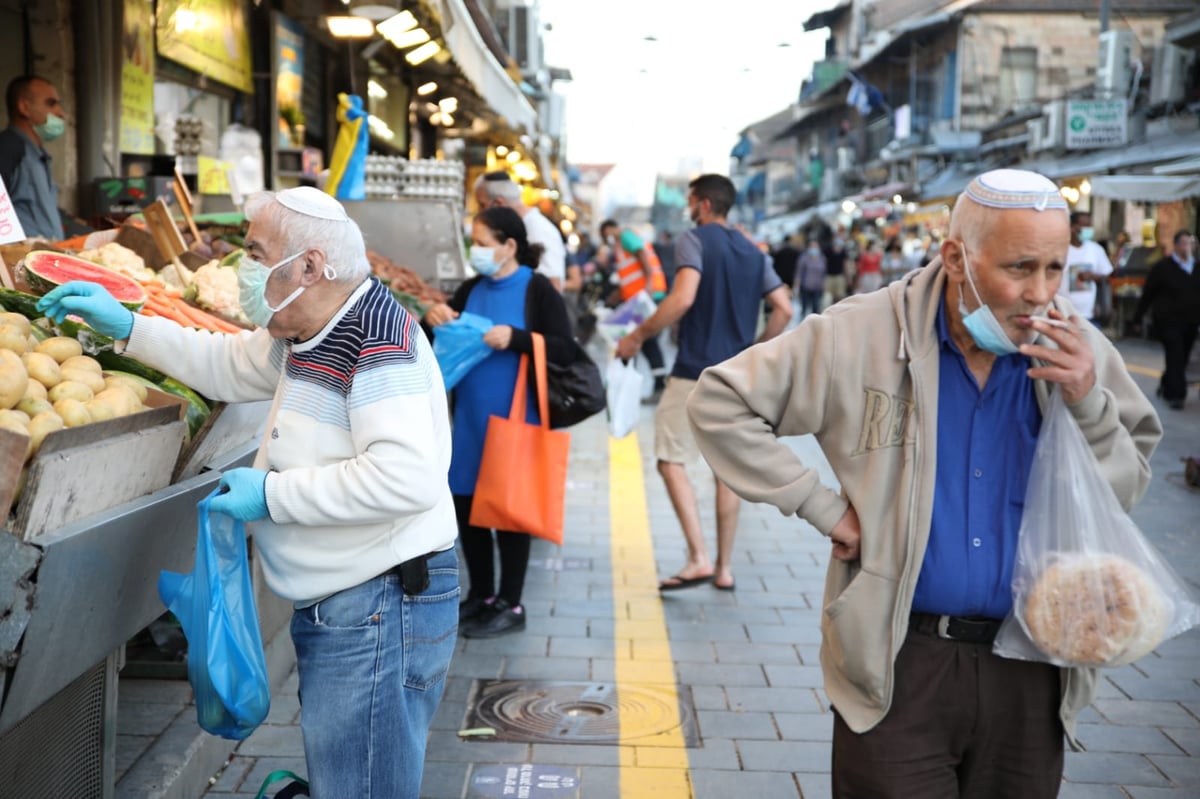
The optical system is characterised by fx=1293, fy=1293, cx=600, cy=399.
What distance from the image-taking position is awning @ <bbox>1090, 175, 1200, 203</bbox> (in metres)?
20.2

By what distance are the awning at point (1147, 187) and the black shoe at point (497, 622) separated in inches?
687

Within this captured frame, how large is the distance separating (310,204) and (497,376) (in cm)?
302

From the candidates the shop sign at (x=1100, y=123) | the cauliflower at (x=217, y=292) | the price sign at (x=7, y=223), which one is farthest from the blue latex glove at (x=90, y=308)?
the shop sign at (x=1100, y=123)

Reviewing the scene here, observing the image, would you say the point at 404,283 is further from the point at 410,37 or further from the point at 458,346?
the point at 410,37

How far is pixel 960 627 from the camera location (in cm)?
269

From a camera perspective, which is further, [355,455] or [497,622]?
[497,622]

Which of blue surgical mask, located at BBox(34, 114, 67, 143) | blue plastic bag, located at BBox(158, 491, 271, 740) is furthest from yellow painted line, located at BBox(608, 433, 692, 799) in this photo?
blue surgical mask, located at BBox(34, 114, 67, 143)

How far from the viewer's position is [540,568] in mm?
7117

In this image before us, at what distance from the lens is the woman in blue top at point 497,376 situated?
19.0ft

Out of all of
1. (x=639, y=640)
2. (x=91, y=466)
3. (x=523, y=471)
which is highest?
(x=91, y=466)

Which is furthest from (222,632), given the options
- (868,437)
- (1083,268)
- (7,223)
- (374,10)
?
(1083,268)

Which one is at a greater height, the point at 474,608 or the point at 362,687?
the point at 362,687

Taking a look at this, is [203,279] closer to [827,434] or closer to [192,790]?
[192,790]

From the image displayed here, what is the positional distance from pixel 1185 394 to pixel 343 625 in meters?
13.1
